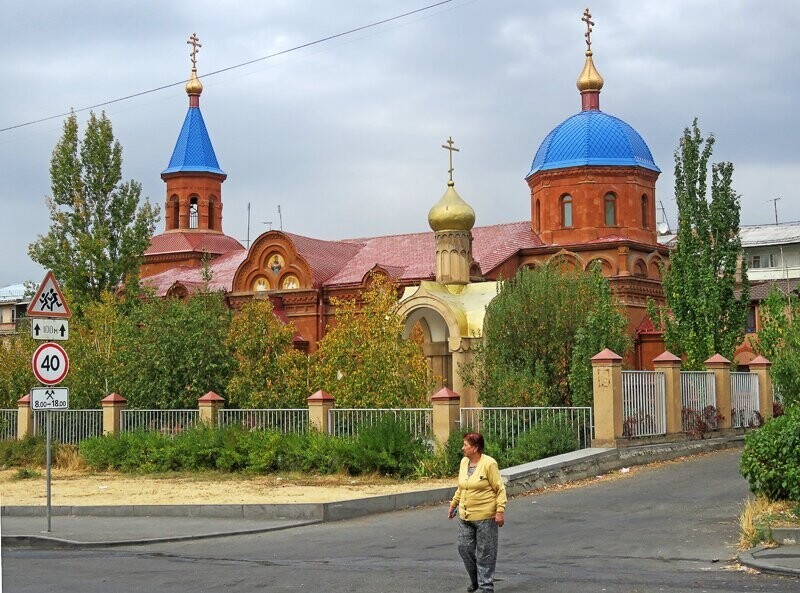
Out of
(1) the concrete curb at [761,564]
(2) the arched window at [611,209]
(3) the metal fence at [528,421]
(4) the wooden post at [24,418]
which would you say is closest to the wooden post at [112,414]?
(4) the wooden post at [24,418]

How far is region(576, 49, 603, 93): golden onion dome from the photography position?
41719 millimetres

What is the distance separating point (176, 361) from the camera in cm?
2742

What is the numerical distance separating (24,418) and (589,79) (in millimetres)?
24465

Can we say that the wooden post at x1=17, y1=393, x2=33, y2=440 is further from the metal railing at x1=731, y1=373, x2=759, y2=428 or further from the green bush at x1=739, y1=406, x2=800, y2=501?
the green bush at x1=739, y1=406, x2=800, y2=501

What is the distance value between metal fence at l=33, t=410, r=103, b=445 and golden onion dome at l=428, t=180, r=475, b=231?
42.0 feet

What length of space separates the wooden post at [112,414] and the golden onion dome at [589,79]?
77.0 ft

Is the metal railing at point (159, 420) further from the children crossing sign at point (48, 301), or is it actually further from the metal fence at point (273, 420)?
the children crossing sign at point (48, 301)

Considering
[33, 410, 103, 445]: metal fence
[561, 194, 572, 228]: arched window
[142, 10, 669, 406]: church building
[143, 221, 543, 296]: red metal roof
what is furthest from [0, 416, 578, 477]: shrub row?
[561, 194, 572, 228]: arched window

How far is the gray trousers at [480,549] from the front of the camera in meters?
8.83

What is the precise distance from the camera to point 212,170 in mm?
51094

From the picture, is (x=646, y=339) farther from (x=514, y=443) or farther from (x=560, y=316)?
(x=514, y=443)

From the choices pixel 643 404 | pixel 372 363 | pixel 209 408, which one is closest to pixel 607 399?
pixel 643 404

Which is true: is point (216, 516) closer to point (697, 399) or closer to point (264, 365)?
point (697, 399)

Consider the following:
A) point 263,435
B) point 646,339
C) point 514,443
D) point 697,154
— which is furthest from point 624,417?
point 646,339
